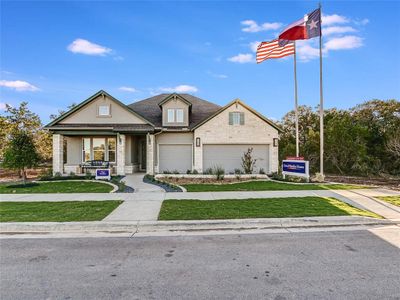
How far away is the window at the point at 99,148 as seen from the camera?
19.9 m

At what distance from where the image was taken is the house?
1877cm

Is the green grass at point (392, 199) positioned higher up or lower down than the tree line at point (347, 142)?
lower down

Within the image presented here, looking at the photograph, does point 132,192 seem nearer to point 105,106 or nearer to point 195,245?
point 195,245

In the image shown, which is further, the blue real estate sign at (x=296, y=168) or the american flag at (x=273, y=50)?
the american flag at (x=273, y=50)

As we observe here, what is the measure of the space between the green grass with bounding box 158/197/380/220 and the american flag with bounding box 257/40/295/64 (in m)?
11.6

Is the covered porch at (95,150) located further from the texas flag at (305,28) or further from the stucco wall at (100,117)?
the texas flag at (305,28)

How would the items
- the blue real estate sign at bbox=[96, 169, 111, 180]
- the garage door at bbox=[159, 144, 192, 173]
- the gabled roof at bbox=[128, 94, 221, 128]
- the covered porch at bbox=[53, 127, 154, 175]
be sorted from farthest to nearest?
the gabled roof at bbox=[128, 94, 221, 128]
the garage door at bbox=[159, 144, 192, 173]
the covered porch at bbox=[53, 127, 154, 175]
the blue real estate sign at bbox=[96, 169, 111, 180]

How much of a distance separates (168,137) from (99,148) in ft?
17.7

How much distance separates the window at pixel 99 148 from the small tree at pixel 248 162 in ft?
35.6

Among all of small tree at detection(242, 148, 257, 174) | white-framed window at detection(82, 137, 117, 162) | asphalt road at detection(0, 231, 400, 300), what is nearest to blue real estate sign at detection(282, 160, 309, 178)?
small tree at detection(242, 148, 257, 174)

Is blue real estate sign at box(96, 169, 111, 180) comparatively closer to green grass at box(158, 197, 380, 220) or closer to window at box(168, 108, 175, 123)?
window at box(168, 108, 175, 123)

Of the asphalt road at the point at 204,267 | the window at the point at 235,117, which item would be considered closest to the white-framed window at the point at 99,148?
the window at the point at 235,117

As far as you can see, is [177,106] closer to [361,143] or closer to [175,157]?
[175,157]

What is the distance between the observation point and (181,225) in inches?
278
